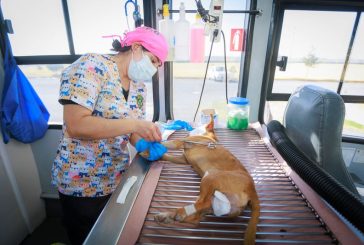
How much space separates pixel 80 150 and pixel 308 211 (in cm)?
101

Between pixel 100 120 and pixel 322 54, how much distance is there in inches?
65.0

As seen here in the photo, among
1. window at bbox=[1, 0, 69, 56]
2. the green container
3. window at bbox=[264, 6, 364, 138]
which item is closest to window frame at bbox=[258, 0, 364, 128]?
window at bbox=[264, 6, 364, 138]

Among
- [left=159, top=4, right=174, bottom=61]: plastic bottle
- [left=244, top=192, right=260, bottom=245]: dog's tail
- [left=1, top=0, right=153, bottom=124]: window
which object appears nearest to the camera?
[left=244, top=192, right=260, bottom=245]: dog's tail

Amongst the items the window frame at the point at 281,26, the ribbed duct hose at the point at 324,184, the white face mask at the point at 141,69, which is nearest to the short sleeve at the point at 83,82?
the white face mask at the point at 141,69

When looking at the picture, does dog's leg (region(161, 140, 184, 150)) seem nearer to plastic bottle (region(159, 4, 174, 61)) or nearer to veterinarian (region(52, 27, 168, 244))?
veterinarian (region(52, 27, 168, 244))

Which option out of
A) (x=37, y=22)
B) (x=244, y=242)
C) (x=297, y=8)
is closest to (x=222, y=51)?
(x=297, y=8)

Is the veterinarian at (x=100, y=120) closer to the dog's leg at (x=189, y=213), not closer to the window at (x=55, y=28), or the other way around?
the dog's leg at (x=189, y=213)

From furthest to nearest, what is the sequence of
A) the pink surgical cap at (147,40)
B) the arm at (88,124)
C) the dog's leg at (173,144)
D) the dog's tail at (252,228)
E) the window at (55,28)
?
the window at (55,28), the dog's leg at (173,144), the pink surgical cap at (147,40), the arm at (88,124), the dog's tail at (252,228)

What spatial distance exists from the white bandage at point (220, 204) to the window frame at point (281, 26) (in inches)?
47.9

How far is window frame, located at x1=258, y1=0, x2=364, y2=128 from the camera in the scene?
145 cm

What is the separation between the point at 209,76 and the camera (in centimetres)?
179

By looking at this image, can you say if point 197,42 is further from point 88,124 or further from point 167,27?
point 88,124

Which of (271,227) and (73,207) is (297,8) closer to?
(271,227)

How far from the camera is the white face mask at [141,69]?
107 centimetres
